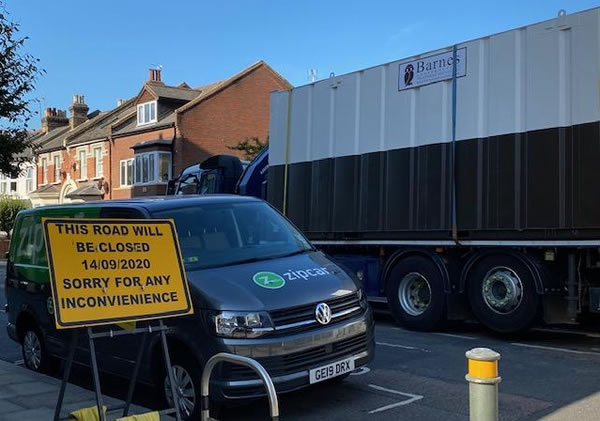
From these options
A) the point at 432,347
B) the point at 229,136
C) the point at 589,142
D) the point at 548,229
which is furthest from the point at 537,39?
the point at 229,136

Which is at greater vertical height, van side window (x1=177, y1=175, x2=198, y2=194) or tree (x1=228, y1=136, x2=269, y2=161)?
tree (x1=228, y1=136, x2=269, y2=161)

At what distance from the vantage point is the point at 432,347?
8.53 m

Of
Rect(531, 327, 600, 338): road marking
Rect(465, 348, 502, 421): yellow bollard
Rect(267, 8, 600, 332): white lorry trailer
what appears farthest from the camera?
Rect(531, 327, 600, 338): road marking

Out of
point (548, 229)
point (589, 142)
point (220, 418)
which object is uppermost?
point (589, 142)

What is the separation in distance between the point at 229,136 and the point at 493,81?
28373 millimetres

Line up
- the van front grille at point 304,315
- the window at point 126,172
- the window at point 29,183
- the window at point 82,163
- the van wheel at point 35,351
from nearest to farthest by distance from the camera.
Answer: the van front grille at point 304,315 < the van wheel at point 35,351 < the window at point 126,172 < the window at point 82,163 < the window at point 29,183

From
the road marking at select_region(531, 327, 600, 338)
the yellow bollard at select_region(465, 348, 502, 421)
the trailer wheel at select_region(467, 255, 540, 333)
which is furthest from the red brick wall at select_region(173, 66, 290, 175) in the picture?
the yellow bollard at select_region(465, 348, 502, 421)

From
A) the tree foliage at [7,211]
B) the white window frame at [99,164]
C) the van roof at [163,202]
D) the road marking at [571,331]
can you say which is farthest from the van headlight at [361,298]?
the tree foliage at [7,211]

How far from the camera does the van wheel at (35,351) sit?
298 inches

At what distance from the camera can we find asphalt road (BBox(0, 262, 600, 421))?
5695 mm

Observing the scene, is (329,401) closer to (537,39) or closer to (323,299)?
(323,299)

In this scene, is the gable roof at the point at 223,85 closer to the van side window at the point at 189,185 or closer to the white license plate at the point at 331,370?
the van side window at the point at 189,185

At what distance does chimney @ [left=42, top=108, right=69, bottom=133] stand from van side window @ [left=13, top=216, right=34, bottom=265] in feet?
156

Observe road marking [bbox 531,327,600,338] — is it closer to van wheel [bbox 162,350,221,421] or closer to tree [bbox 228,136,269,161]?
van wheel [bbox 162,350,221,421]
